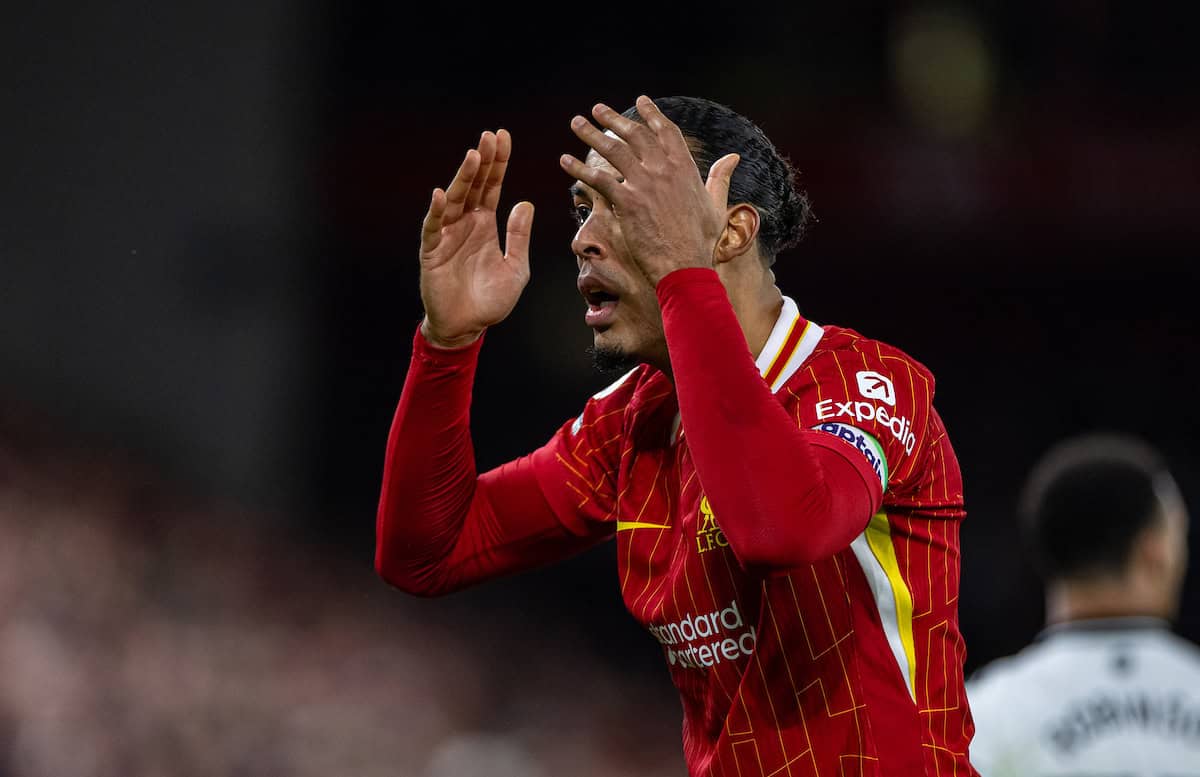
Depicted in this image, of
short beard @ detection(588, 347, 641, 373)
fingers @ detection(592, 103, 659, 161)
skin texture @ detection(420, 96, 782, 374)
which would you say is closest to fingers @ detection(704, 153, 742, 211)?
skin texture @ detection(420, 96, 782, 374)

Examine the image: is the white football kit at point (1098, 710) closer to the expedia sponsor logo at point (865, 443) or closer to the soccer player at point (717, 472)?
the soccer player at point (717, 472)

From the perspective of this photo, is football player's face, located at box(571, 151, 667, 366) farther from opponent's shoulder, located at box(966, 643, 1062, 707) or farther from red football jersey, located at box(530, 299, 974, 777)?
opponent's shoulder, located at box(966, 643, 1062, 707)

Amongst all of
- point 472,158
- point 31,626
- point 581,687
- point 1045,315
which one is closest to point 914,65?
point 1045,315

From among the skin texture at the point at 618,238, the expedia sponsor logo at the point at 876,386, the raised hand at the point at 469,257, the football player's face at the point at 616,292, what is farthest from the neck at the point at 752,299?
the raised hand at the point at 469,257

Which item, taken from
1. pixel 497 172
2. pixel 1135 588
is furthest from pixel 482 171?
pixel 1135 588

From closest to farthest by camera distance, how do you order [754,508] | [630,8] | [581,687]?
[754,508] < [581,687] < [630,8]

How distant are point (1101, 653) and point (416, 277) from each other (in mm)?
6872

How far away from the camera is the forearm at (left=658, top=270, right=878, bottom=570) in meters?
1.77

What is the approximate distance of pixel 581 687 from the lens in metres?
8.09

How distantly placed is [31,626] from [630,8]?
5.32 meters

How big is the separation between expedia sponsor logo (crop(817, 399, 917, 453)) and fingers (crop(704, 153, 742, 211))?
311 mm

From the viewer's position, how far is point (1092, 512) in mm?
2553

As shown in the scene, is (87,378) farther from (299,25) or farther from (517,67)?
(517,67)

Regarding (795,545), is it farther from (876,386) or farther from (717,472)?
(876,386)
